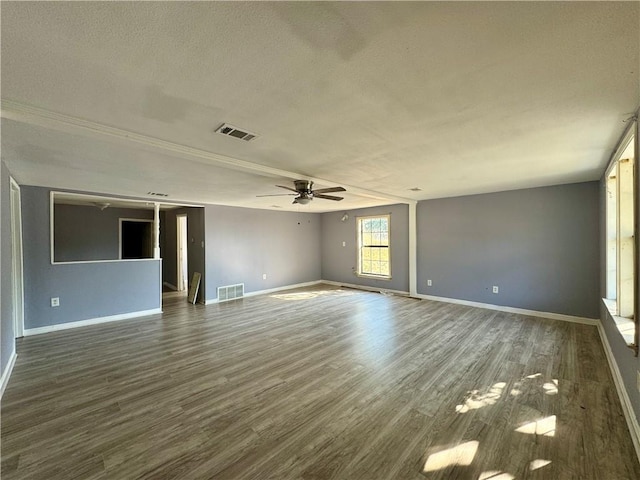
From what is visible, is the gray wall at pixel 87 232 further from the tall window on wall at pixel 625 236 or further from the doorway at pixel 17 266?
the tall window on wall at pixel 625 236

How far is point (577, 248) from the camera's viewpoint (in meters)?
4.34

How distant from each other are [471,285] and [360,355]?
3454 mm

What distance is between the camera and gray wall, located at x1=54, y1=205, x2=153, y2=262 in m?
6.51

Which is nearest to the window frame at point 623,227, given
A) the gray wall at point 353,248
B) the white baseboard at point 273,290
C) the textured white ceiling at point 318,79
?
the textured white ceiling at point 318,79

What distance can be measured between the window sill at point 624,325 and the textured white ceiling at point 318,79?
1.69 metres

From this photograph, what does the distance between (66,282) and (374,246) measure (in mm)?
6422

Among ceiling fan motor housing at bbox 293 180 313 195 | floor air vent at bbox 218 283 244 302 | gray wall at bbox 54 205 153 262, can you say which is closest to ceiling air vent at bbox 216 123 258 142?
ceiling fan motor housing at bbox 293 180 313 195

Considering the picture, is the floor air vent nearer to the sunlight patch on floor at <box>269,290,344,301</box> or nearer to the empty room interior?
the sunlight patch on floor at <box>269,290,344,301</box>

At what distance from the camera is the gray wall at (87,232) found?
21.4 ft

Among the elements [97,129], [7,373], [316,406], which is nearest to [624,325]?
[316,406]

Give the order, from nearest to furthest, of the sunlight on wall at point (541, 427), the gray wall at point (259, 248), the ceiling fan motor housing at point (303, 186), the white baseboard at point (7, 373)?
1. the sunlight on wall at point (541, 427)
2. the white baseboard at point (7, 373)
3. the ceiling fan motor housing at point (303, 186)
4. the gray wall at point (259, 248)

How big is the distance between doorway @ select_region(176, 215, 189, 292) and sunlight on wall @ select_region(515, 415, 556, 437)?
7.50 m

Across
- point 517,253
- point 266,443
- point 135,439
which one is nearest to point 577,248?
point 517,253

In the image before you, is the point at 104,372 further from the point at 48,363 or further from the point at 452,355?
the point at 452,355
